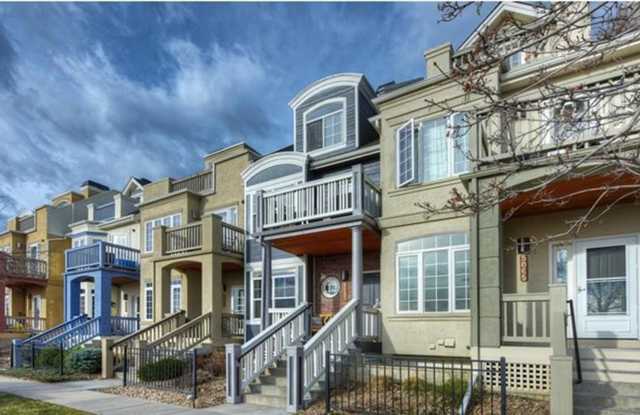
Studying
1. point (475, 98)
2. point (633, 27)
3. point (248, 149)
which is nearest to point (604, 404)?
point (633, 27)

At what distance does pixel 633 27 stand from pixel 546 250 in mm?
6817

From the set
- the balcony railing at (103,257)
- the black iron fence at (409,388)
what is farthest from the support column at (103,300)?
the black iron fence at (409,388)

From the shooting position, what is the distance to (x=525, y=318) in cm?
921

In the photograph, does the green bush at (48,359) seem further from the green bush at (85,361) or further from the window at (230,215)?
the window at (230,215)

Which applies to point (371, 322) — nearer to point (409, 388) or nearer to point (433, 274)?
point (433, 274)

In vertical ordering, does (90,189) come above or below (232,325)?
above

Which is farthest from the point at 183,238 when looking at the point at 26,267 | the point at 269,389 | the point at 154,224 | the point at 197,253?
the point at 26,267

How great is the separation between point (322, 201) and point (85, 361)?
32.0 feet

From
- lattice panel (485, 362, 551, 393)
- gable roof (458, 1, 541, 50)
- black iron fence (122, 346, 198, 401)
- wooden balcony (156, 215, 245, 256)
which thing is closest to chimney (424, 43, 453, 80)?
gable roof (458, 1, 541, 50)

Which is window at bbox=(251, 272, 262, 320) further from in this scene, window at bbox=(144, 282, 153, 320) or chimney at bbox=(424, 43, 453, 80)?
chimney at bbox=(424, 43, 453, 80)

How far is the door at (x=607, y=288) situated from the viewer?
9.59m

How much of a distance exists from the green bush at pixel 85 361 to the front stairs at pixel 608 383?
46.4 ft

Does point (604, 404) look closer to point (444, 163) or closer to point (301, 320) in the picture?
point (444, 163)

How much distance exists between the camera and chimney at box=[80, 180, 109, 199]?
34.0 meters
